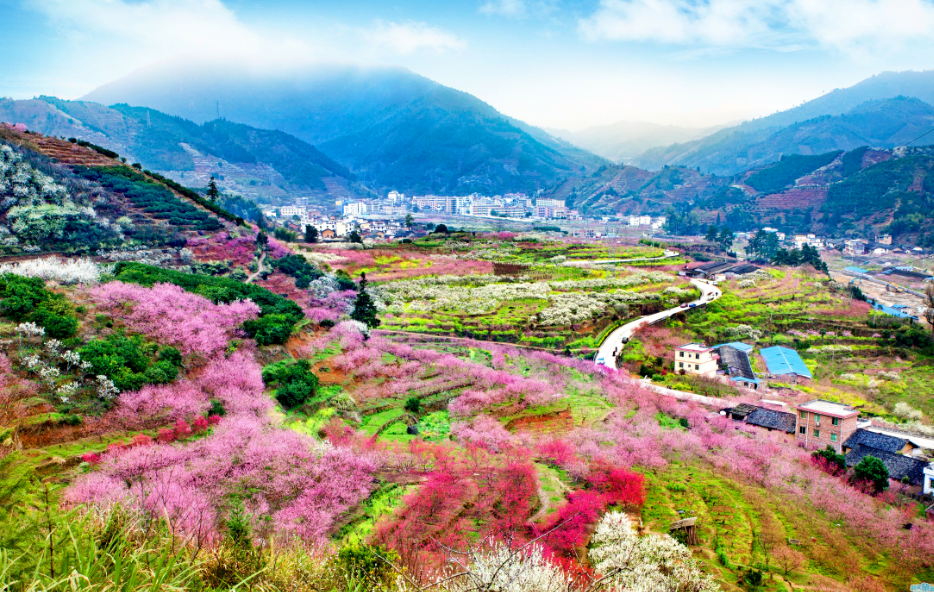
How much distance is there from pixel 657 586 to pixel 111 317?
1557 cm

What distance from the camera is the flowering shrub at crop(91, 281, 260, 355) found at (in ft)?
49.4

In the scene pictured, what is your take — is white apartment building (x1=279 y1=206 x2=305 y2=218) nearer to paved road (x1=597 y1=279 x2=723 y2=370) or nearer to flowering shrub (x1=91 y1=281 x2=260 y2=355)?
paved road (x1=597 y1=279 x2=723 y2=370)

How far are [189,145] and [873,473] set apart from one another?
160143 millimetres

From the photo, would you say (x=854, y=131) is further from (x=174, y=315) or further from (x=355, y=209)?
(x=174, y=315)

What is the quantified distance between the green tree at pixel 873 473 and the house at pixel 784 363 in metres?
12.1

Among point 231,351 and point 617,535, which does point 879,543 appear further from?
point 231,351

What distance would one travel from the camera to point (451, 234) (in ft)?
205

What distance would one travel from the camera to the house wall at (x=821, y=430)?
62.2 ft

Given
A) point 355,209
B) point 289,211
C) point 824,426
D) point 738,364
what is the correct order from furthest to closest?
point 355,209 → point 289,211 → point 738,364 → point 824,426

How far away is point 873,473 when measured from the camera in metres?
15.7

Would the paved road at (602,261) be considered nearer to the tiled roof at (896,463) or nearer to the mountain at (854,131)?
the tiled roof at (896,463)

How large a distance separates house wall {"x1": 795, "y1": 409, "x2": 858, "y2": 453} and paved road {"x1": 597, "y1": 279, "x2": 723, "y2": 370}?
27.4ft

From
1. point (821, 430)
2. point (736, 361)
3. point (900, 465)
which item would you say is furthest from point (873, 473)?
point (736, 361)

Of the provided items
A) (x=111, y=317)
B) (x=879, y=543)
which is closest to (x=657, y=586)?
(x=879, y=543)
